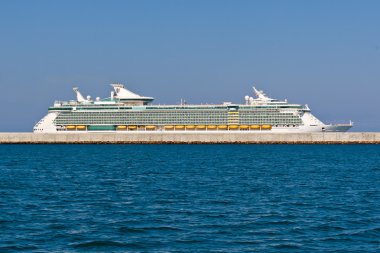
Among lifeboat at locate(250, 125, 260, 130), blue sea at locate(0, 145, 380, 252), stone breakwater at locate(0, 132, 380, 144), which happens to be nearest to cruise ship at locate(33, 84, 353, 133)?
lifeboat at locate(250, 125, 260, 130)

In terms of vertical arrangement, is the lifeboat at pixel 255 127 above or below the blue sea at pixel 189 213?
above

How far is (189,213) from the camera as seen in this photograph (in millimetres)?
20094

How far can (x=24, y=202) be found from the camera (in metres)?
22.6

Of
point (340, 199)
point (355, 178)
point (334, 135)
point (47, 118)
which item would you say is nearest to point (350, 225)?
Result: point (340, 199)

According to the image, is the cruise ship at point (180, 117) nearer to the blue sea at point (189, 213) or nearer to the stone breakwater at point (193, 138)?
the stone breakwater at point (193, 138)

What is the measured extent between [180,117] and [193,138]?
456 inches

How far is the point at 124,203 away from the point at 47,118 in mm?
81917

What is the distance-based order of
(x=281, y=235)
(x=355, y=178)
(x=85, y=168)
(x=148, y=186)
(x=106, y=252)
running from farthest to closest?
(x=85, y=168) < (x=355, y=178) < (x=148, y=186) < (x=281, y=235) < (x=106, y=252)

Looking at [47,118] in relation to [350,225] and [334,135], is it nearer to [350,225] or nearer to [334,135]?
[334,135]

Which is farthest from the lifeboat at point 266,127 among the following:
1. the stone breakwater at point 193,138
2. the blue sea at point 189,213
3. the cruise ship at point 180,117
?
the blue sea at point 189,213

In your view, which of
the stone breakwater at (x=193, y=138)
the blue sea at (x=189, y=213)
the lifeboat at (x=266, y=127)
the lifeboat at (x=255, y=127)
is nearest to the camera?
the blue sea at (x=189, y=213)

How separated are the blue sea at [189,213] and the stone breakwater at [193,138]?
4973 centimetres

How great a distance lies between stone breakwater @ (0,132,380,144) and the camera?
270 ft

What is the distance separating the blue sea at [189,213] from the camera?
15852 mm
